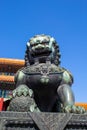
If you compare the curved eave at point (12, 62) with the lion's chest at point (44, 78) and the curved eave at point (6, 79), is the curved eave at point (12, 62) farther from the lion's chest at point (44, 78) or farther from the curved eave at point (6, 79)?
the lion's chest at point (44, 78)

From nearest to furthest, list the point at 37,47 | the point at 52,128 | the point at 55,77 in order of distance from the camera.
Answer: the point at 52,128, the point at 55,77, the point at 37,47

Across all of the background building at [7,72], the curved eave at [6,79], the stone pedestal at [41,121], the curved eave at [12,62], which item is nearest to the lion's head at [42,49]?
the stone pedestal at [41,121]

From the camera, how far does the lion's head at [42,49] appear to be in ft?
10.7

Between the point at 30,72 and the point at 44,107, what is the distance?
1.28 ft

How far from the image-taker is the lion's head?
10.7 ft

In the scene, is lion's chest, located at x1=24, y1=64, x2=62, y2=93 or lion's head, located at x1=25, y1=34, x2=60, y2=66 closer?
lion's chest, located at x1=24, y1=64, x2=62, y2=93

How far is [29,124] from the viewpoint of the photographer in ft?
8.17

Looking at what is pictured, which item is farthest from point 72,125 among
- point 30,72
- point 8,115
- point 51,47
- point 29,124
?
point 51,47

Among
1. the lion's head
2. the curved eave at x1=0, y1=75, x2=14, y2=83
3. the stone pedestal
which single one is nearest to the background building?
the curved eave at x1=0, y1=75, x2=14, y2=83

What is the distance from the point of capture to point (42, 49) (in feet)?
10.7

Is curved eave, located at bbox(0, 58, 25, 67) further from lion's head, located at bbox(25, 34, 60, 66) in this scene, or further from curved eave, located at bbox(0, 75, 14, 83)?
lion's head, located at bbox(25, 34, 60, 66)

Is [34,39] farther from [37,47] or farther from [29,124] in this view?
[29,124]

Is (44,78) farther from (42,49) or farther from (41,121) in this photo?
(41,121)

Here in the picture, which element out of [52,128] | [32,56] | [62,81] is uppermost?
[32,56]
